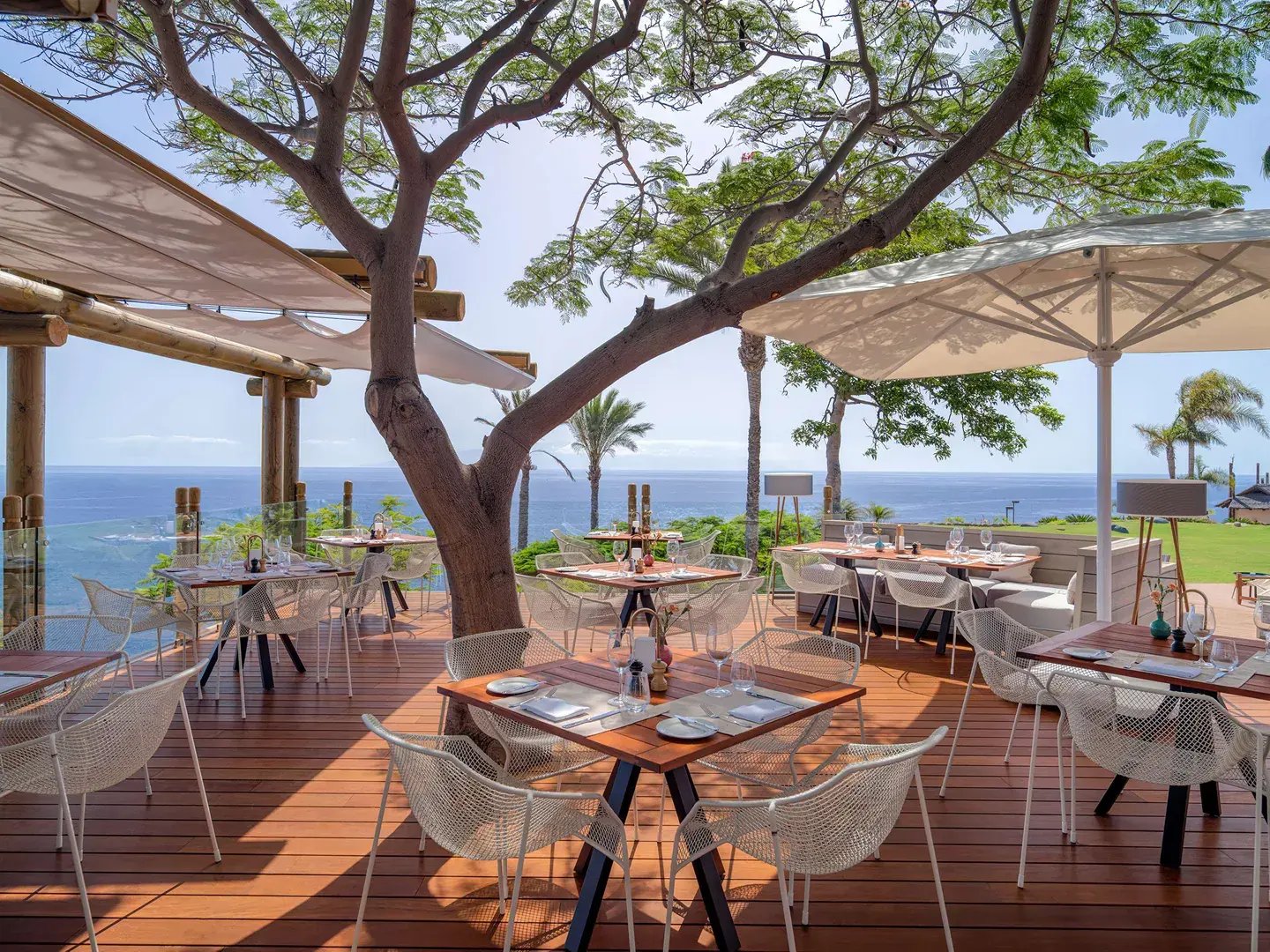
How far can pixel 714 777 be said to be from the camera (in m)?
3.75

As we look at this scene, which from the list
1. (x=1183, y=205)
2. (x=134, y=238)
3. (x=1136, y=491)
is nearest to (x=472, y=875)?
(x=134, y=238)

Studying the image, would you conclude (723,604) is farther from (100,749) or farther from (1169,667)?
(100,749)

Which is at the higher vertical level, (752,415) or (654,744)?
(752,415)

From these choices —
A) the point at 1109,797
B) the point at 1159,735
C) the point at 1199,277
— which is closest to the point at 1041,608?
the point at 1109,797

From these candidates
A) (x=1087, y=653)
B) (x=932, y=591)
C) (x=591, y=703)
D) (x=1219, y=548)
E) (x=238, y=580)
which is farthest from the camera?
(x=1219, y=548)

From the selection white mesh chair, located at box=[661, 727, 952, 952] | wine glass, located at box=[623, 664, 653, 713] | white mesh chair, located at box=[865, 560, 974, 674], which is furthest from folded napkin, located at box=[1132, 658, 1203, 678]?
white mesh chair, located at box=[865, 560, 974, 674]

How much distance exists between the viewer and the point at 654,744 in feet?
7.06

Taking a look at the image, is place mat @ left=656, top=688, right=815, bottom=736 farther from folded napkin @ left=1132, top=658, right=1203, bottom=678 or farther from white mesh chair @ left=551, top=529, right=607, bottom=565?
white mesh chair @ left=551, top=529, right=607, bottom=565

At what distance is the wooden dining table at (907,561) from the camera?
6.09 m

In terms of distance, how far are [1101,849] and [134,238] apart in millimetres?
5353

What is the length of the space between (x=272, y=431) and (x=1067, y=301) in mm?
8955

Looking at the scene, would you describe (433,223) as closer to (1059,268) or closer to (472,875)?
(1059,268)

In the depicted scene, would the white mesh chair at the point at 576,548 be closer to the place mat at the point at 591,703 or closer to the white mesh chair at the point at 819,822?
the place mat at the point at 591,703

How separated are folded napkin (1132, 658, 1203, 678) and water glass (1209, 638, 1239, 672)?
0.07 m
